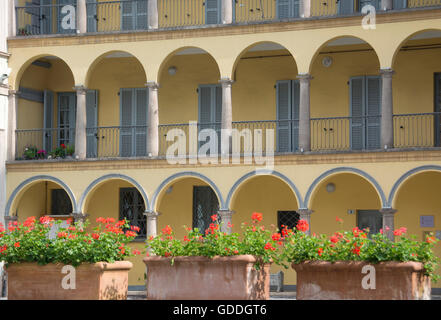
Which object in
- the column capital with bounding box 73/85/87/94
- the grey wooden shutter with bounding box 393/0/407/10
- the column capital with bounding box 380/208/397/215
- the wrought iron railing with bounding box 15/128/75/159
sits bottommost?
the column capital with bounding box 380/208/397/215

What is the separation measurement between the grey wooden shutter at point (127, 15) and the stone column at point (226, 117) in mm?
4111

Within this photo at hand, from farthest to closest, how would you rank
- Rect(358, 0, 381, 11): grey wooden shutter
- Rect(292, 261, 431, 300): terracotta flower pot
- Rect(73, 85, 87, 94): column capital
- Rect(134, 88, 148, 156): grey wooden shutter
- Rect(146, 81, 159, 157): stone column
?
1. Rect(134, 88, 148, 156): grey wooden shutter
2. Rect(73, 85, 87, 94): column capital
3. Rect(146, 81, 159, 157): stone column
4. Rect(358, 0, 381, 11): grey wooden shutter
5. Rect(292, 261, 431, 300): terracotta flower pot

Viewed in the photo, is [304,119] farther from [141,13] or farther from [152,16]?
[141,13]

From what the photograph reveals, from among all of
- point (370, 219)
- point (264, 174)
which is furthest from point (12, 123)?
point (370, 219)

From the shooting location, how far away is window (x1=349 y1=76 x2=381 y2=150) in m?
25.1

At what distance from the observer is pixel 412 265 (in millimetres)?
14414

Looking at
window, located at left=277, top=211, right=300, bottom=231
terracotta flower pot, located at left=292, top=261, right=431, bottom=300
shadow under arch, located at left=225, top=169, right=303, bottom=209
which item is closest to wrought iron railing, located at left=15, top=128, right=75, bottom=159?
shadow under arch, located at left=225, top=169, right=303, bottom=209

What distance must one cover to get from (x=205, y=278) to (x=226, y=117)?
971 cm

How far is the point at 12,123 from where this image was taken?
2603 centimetres

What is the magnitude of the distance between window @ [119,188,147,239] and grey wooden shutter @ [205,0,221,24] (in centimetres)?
542

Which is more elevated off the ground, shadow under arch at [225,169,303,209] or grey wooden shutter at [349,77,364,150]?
grey wooden shutter at [349,77,364,150]

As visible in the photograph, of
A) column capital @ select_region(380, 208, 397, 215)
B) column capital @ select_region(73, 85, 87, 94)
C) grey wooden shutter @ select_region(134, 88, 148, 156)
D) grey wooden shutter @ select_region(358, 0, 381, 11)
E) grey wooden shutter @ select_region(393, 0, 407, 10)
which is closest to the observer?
column capital @ select_region(380, 208, 397, 215)

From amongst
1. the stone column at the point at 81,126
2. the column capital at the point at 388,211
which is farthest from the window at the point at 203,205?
the column capital at the point at 388,211

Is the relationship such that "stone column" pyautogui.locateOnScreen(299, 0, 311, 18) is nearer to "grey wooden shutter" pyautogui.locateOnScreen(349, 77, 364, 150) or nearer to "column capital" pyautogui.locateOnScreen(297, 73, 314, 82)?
"column capital" pyautogui.locateOnScreen(297, 73, 314, 82)
